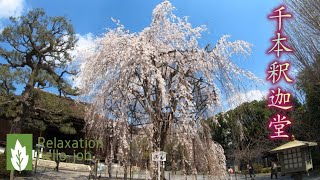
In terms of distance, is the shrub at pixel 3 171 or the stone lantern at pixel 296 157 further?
the shrub at pixel 3 171

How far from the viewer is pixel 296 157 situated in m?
11.6

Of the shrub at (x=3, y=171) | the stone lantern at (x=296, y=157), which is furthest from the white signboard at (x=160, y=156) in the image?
the shrub at (x=3, y=171)

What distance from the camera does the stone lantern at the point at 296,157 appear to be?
11438mm

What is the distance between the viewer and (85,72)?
1141 centimetres

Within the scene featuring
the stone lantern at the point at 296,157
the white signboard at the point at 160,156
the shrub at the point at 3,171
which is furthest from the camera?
the shrub at the point at 3,171

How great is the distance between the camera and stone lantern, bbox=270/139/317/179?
11438 millimetres

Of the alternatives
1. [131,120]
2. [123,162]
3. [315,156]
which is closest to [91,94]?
[131,120]

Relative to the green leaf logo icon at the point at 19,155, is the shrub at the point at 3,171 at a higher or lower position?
lower

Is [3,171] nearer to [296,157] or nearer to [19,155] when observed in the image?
[19,155]

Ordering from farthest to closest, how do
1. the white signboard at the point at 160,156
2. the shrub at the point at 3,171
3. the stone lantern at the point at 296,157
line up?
the shrub at the point at 3,171
the stone lantern at the point at 296,157
the white signboard at the point at 160,156

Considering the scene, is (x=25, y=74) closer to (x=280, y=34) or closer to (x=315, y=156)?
(x=280, y=34)

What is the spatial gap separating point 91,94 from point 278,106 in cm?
589

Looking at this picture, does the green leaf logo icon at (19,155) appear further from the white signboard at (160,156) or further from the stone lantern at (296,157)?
the stone lantern at (296,157)

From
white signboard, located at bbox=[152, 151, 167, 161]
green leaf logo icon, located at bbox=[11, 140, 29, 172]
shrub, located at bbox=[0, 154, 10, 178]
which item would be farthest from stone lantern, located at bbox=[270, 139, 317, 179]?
shrub, located at bbox=[0, 154, 10, 178]
